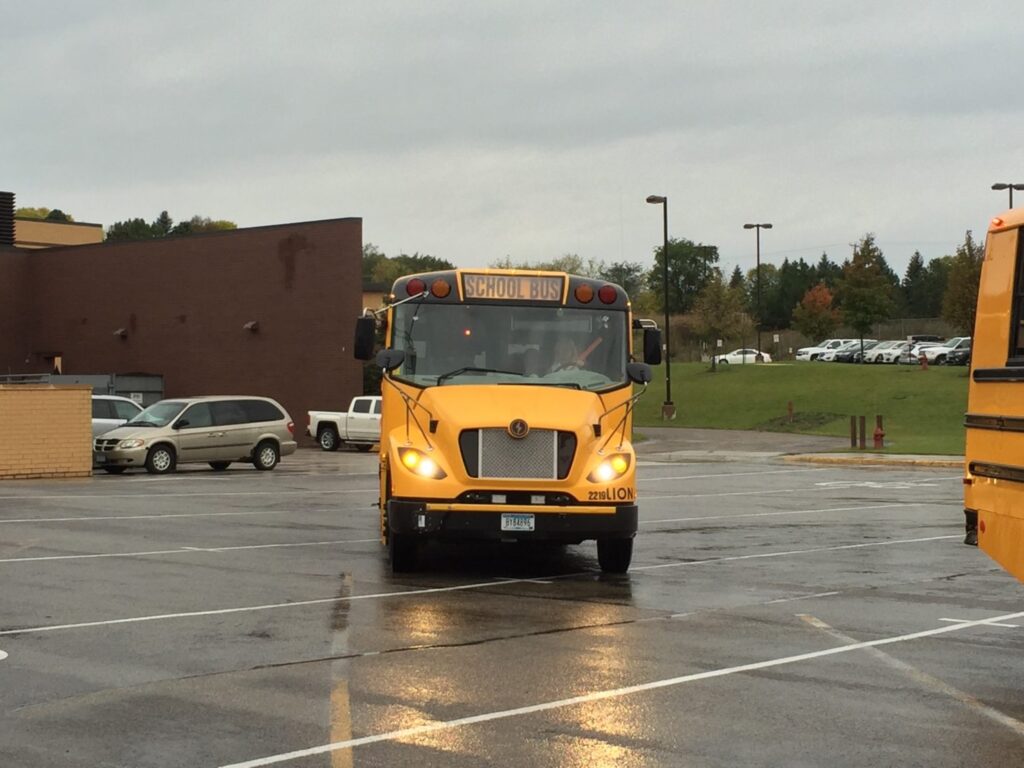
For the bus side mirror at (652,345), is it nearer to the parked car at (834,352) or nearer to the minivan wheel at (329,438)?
the minivan wheel at (329,438)

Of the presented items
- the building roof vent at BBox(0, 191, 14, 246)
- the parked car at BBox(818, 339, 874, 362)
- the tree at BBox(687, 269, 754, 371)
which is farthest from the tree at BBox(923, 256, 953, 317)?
the building roof vent at BBox(0, 191, 14, 246)

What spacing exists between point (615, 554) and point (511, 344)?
2.31 meters

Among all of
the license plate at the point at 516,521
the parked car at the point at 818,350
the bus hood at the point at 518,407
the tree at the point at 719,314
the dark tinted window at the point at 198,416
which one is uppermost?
the tree at the point at 719,314

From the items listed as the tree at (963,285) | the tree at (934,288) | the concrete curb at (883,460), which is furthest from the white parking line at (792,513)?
the tree at (934,288)

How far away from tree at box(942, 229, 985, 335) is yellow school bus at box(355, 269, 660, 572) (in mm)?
49874

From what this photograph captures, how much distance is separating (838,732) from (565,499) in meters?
6.02

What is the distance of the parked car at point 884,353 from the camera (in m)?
79.2

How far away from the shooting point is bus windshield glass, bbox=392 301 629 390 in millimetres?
14148

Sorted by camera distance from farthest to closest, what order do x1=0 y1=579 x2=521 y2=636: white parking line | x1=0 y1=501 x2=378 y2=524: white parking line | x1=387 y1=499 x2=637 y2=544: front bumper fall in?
x1=0 y1=501 x2=378 y2=524: white parking line, x1=387 y1=499 x2=637 y2=544: front bumper, x1=0 y1=579 x2=521 y2=636: white parking line

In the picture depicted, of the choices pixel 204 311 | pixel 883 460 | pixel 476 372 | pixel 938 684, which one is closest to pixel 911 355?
pixel 204 311

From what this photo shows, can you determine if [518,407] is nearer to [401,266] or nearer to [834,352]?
[834,352]

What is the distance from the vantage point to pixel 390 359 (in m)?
14.2

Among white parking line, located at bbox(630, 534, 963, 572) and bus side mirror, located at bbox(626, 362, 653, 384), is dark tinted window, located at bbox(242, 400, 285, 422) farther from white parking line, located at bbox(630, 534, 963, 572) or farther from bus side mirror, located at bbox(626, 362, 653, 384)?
bus side mirror, located at bbox(626, 362, 653, 384)

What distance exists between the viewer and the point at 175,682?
335 inches
